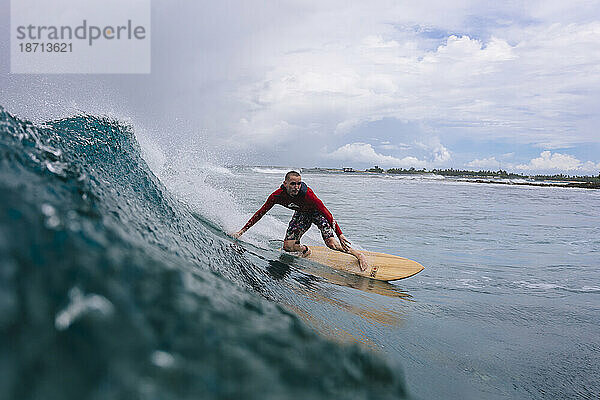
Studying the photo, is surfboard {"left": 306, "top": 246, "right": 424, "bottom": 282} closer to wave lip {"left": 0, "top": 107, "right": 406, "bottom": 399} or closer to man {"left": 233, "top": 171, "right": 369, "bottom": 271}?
man {"left": 233, "top": 171, "right": 369, "bottom": 271}

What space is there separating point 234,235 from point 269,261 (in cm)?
128

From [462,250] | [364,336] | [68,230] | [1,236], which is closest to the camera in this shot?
[1,236]

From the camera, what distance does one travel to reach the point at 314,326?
10.6 feet

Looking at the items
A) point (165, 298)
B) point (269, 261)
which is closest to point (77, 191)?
point (165, 298)

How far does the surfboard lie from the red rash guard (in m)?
0.50

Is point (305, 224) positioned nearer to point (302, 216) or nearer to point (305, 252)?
point (302, 216)

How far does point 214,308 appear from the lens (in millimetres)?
1156

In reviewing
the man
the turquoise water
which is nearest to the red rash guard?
the man

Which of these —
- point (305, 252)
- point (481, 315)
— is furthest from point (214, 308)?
point (305, 252)

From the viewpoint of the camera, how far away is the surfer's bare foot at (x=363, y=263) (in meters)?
6.17

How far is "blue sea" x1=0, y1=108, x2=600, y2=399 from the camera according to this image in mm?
886

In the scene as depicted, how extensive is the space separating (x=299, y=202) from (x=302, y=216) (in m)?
0.43

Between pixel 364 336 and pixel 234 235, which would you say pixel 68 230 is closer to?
pixel 364 336

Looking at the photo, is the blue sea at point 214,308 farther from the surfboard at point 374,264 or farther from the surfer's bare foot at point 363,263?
the surfer's bare foot at point 363,263
